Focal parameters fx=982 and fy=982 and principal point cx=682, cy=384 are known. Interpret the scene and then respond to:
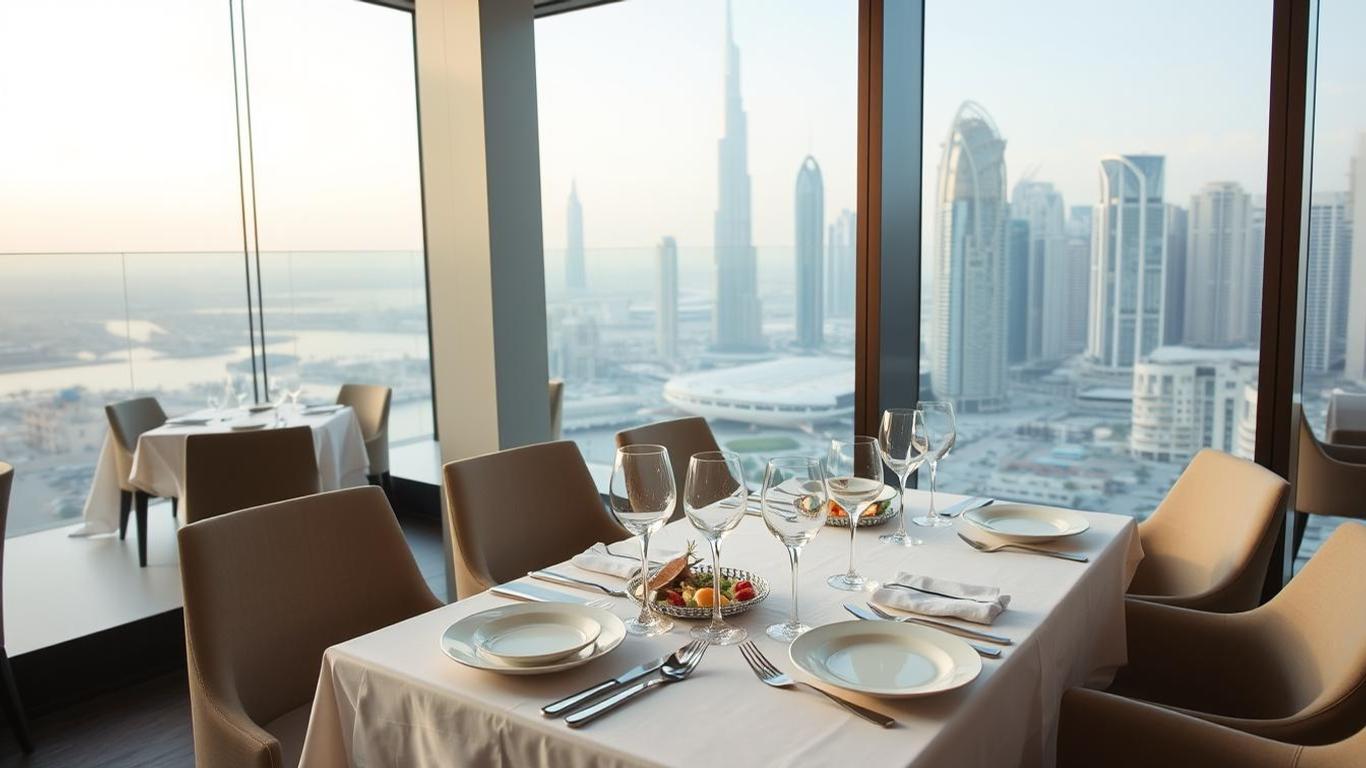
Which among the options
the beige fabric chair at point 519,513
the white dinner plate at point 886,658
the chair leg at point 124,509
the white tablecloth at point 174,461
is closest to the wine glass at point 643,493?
the white dinner plate at point 886,658

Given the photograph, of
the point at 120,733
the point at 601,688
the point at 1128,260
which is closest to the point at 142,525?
the point at 120,733

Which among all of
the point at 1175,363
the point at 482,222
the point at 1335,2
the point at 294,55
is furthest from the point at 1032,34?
the point at 294,55

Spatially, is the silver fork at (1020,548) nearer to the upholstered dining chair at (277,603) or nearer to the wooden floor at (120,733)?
the upholstered dining chair at (277,603)

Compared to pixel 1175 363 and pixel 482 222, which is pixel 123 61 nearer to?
pixel 482 222

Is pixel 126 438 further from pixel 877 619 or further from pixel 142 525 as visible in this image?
pixel 877 619

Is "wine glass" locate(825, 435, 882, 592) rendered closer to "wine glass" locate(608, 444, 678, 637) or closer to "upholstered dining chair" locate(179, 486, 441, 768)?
"wine glass" locate(608, 444, 678, 637)

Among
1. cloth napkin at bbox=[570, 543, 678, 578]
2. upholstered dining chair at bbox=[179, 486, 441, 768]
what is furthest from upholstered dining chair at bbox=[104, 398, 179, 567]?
cloth napkin at bbox=[570, 543, 678, 578]

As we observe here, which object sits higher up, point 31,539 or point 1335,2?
point 1335,2
